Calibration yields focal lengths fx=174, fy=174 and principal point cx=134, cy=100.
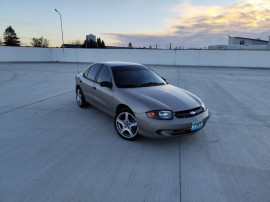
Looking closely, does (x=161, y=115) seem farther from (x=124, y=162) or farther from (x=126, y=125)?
(x=124, y=162)

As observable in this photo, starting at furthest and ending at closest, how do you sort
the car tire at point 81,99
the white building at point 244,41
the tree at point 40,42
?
the tree at point 40,42 < the white building at point 244,41 < the car tire at point 81,99

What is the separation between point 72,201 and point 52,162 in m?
0.93

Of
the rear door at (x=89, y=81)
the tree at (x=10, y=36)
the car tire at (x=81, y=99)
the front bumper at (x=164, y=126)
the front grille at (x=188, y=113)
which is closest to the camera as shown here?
the front bumper at (x=164, y=126)

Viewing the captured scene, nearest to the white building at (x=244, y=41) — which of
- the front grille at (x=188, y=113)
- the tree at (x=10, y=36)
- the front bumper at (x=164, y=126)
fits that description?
the front grille at (x=188, y=113)

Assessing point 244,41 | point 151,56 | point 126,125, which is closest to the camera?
point 126,125

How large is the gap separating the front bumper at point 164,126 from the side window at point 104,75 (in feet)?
4.68

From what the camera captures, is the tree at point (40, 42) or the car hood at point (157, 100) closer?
the car hood at point (157, 100)

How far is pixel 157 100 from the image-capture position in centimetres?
325

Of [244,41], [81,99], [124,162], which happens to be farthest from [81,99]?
[244,41]

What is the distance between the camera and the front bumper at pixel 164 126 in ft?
9.61

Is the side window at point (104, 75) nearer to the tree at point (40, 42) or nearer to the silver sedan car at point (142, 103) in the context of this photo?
the silver sedan car at point (142, 103)

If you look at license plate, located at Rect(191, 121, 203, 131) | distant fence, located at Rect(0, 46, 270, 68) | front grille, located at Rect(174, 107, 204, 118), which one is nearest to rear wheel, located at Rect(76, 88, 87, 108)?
front grille, located at Rect(174, 107, 204, 118)

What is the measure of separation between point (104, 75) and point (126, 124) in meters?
1.48

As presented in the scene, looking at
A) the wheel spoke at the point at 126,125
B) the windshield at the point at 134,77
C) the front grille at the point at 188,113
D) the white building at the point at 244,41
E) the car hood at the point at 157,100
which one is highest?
the white building at the point at 244,41
